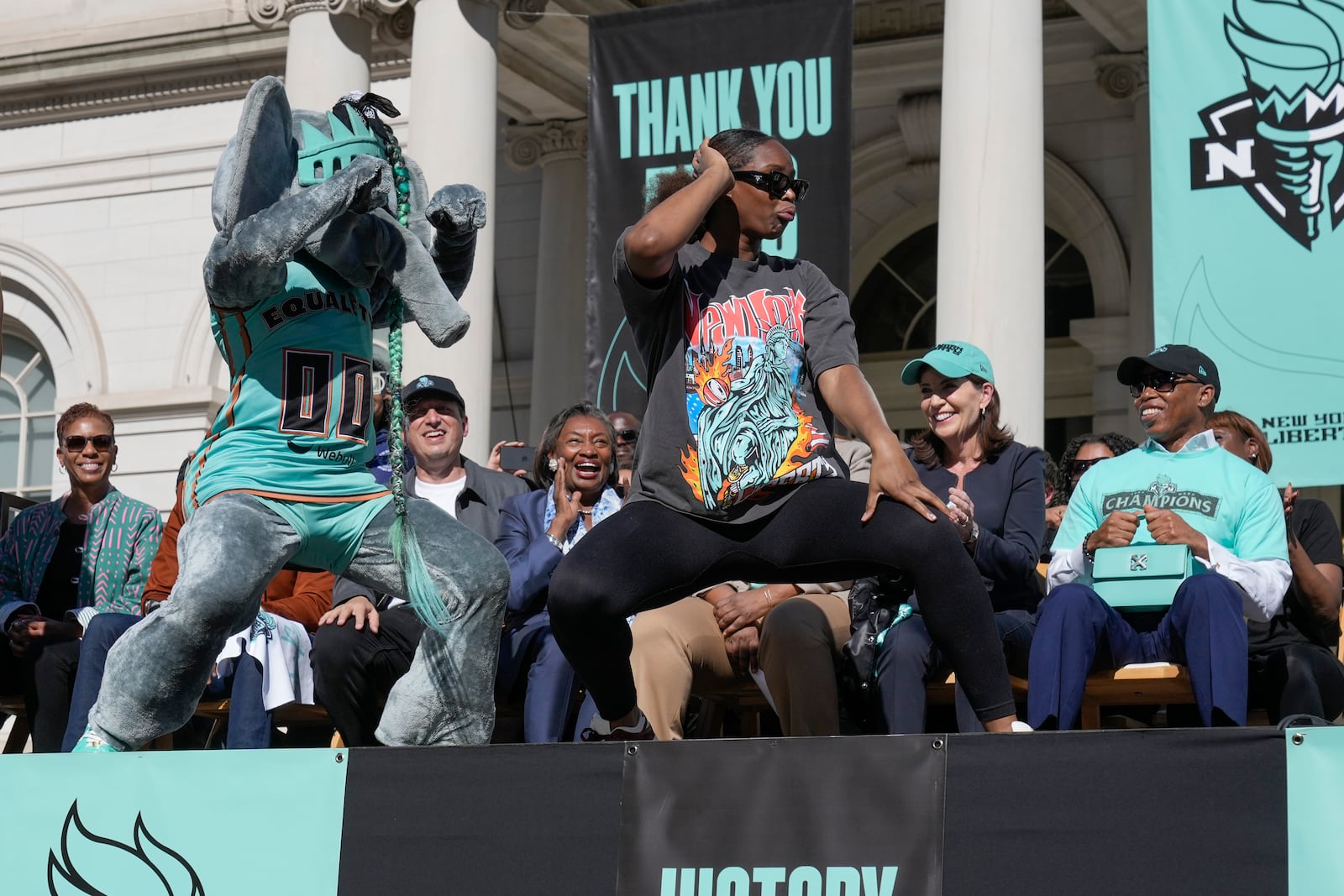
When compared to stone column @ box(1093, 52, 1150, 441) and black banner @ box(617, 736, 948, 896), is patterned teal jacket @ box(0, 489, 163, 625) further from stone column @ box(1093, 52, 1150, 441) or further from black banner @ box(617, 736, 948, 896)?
stone column @ box(1093, 52, 1150, 441)

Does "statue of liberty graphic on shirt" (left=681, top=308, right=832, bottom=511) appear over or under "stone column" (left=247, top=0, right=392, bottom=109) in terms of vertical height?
under

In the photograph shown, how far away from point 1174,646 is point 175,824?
3.14 m

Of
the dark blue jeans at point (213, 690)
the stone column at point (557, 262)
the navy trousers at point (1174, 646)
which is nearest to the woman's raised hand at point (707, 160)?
the navy trousers at point (1174, 646)

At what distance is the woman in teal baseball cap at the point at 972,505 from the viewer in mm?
5660

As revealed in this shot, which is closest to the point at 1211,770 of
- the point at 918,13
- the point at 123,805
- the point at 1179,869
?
the point at 1179,869

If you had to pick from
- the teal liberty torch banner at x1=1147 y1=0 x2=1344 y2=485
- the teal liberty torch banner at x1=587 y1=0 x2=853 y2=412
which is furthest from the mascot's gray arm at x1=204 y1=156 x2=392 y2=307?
the teal liberty torch banner at x1=1147 y1=0 x2=1344 y2=485

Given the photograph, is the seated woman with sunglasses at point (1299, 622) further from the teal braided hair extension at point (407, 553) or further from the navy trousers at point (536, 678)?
the teal braided hair extension at point (407, 553)

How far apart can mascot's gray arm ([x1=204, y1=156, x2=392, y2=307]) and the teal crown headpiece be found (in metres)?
0.24

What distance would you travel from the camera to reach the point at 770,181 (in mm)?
4473

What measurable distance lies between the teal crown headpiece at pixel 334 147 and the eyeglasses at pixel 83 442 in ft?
10.4

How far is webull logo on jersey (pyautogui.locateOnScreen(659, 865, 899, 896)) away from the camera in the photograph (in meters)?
3.49

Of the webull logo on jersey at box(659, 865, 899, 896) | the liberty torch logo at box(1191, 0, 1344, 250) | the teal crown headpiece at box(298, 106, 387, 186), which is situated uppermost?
the liberty torch logo at box(1191, 0, 1344, 250)

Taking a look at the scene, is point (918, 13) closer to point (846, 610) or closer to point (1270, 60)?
point (1270, 60)

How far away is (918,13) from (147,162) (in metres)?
6.97
